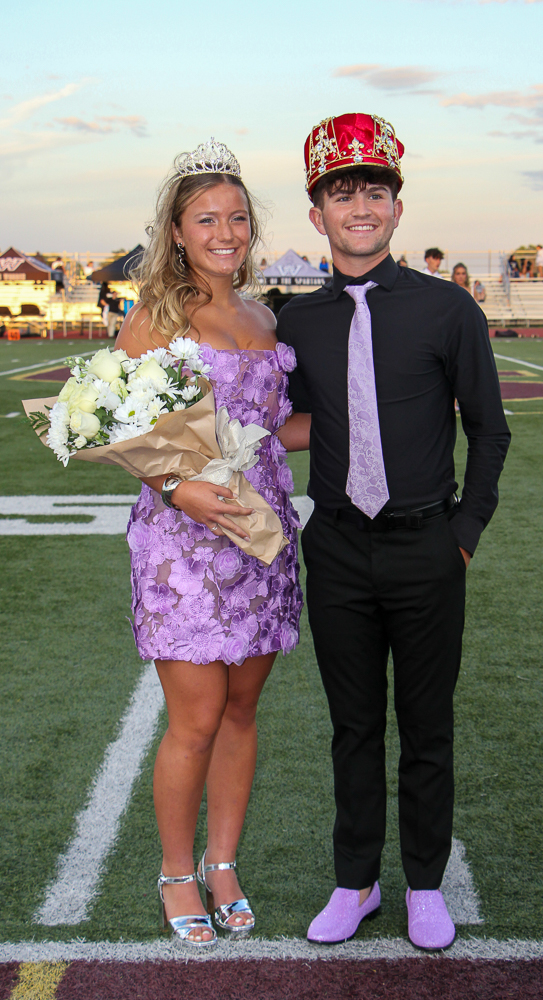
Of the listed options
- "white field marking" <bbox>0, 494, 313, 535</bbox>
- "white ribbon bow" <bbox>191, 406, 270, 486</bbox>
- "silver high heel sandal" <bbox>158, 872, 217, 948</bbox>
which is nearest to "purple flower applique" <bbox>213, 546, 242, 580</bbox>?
"white ribbon bow" <bbox>191, 406, 270, 486</bbox>

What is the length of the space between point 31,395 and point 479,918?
1215cm

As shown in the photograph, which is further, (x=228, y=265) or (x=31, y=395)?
(x=31, y=395)

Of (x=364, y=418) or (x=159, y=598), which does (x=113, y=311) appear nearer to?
(x=159, y=598)

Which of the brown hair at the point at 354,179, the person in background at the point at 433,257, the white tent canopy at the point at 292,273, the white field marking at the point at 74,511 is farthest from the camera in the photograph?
the white tent canopy at the point at 292,273

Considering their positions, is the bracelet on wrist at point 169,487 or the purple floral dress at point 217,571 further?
the purple floral dress at point 217,571

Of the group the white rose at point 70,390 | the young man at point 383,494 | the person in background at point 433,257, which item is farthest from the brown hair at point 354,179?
the person in background at point 433,257

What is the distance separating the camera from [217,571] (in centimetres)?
231

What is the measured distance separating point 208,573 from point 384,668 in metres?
0.54

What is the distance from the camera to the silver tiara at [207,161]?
240 cm

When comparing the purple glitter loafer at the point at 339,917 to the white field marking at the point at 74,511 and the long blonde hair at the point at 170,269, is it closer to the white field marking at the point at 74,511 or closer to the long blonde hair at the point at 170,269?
the long blonde hair at the point at 170,269

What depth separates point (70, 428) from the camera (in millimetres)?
2176

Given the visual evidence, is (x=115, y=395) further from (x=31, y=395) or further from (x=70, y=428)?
(x=31, y=395)

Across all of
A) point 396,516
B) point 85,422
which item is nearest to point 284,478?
point 396,516

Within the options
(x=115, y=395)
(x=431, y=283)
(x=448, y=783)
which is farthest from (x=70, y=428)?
(x=448, y=783)
